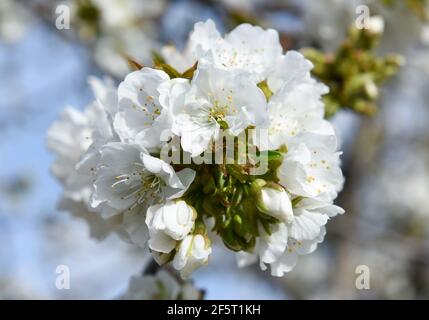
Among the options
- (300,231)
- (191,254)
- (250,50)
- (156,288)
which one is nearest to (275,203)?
(300,231)

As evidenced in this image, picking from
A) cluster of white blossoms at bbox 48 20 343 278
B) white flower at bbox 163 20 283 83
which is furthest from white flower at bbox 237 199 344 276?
white flower at bbox 163 20 283 83

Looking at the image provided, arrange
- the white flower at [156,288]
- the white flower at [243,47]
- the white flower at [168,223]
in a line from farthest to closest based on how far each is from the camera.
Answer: the white flower at [156,288] → the white flower at [243,47] → the white flower at [168,223]

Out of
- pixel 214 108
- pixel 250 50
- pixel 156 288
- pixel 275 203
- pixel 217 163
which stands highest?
pixel 250 50

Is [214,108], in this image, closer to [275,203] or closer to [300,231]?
[275,203]

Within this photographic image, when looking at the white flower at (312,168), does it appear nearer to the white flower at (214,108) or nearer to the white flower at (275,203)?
the white flower at (275,203)

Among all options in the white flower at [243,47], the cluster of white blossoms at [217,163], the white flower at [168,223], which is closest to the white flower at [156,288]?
the cluster of white blossoms at [217,163]
